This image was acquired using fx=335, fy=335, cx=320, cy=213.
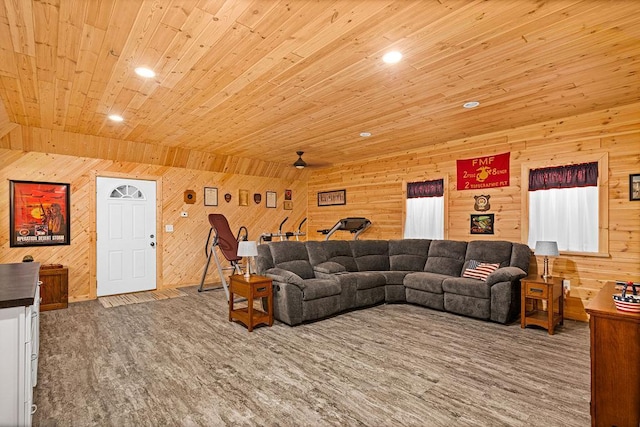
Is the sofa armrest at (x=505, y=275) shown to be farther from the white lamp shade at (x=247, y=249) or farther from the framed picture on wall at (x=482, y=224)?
the white lamp shade at (x=247, y=249)

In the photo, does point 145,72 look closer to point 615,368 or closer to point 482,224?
point 615,368

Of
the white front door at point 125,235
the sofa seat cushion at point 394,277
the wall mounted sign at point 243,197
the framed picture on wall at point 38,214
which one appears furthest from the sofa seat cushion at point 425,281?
the framed picture on wall at point 38,214

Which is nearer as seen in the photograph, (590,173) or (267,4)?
(267,4)

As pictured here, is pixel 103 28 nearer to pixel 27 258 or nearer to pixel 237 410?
pixel 237 410

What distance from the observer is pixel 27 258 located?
4992 millimetres

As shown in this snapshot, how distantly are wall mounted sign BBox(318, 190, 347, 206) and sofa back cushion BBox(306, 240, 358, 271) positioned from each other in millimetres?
2111

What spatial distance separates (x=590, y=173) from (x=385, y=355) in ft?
11.7

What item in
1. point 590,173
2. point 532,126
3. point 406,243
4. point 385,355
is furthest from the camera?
point 406,243

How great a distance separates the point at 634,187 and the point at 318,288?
3.99 metres

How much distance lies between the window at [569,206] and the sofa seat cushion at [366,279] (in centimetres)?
218

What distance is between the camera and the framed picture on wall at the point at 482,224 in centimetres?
527

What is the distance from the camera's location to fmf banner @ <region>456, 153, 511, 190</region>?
5133mm

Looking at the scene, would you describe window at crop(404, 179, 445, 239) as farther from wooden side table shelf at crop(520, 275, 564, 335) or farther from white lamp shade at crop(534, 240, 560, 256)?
wooden side table shelf at crop(520, 275, 564, 335)

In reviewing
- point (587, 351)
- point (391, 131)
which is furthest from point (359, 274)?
point (587, 351)
